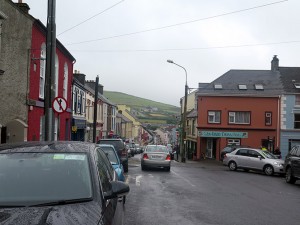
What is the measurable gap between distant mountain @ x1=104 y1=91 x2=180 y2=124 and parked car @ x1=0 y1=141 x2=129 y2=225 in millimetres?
133883

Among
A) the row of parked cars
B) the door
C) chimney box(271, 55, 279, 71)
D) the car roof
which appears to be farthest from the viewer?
chimney box(271, 55, 279, 71)

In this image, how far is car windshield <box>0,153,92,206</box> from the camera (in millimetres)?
4016

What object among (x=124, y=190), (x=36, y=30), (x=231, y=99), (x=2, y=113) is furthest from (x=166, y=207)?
(x=231, y=99)

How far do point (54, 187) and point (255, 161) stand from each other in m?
21.5

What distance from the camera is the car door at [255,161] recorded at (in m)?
24.0

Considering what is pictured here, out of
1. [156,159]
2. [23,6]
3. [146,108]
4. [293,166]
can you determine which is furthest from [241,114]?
[146,108]

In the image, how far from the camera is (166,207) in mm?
10023

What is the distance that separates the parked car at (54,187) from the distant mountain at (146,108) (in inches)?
5271

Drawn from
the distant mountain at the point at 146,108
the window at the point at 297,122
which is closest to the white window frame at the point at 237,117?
the window at the point at 297,122

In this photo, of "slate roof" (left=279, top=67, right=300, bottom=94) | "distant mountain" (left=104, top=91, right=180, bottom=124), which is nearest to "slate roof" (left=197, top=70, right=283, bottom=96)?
"slate roof" (left=279, top=67, right=300, bottom=94)

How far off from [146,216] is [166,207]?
4.25 ft

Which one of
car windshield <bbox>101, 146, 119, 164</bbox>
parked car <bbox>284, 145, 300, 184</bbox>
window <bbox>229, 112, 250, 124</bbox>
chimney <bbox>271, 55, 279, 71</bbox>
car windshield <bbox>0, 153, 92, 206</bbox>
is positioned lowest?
parked car <bbox>284, 145, 300, 184</bbox>

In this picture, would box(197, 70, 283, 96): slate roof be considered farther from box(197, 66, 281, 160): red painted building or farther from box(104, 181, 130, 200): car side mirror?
box(104, 181, 130, 200): car side mirror

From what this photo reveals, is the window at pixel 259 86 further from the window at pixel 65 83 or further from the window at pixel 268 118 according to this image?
the window at pixel 65 83
